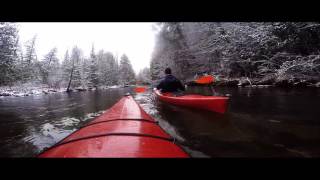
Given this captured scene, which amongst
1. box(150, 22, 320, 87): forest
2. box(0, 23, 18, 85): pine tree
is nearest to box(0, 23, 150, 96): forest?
box(0, 23, 18, 85): pine tree

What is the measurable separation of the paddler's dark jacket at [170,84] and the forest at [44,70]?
2409 centimetres

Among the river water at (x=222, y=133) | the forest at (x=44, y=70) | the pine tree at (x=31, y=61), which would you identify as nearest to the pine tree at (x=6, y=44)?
the forest at (x=44, y=70)

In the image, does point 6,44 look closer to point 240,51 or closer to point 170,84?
point 170,84

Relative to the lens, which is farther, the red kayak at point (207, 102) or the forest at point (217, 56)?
the forest at point (217, 56)

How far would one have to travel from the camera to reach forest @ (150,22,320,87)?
1173 centimetres

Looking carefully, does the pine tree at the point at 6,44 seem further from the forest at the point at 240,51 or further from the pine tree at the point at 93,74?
the pine tree at the point at 93,74

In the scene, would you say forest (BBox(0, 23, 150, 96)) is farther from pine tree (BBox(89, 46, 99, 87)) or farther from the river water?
the river water

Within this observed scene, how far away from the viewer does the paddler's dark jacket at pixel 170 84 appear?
9788 millimetres

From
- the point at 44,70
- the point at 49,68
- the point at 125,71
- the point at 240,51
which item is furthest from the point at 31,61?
the point at 240,51

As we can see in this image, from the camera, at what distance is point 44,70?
46594mm

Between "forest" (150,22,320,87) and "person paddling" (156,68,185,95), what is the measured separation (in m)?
5.13

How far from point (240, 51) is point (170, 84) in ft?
39.1
